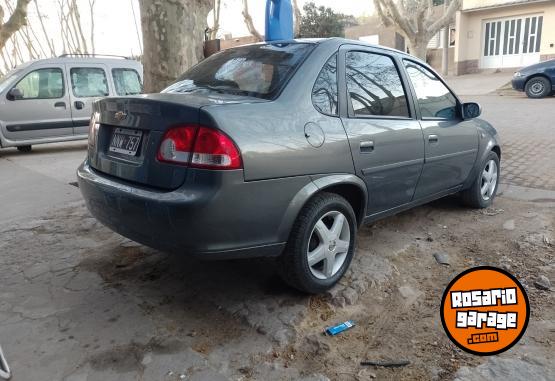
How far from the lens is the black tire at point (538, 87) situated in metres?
14.7

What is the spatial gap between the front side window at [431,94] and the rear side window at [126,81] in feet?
24.6

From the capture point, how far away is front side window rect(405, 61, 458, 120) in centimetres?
381

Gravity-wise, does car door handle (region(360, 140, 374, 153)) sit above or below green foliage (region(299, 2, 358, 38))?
below

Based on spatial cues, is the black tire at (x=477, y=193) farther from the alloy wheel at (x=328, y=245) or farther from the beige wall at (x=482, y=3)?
the beige wall at (x=482, y=3)

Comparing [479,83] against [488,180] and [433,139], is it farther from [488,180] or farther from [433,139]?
[433,139]

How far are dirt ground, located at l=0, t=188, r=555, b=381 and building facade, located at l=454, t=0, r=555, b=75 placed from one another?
871 inches

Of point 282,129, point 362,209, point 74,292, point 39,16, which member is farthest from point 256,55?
point 39,16

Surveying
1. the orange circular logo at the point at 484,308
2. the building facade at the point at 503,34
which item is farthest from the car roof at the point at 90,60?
the building facade at the point at 503,34

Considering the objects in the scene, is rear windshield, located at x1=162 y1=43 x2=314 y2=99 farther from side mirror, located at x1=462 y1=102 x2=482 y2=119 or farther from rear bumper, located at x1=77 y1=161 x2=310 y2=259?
side mirror, located at x1=462 y1=102 x2=482 y2=119

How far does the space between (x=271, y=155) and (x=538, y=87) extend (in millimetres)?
15370

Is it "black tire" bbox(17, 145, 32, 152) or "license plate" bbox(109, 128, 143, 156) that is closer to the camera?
"license plate" bbox(109, 128, 143, 156)

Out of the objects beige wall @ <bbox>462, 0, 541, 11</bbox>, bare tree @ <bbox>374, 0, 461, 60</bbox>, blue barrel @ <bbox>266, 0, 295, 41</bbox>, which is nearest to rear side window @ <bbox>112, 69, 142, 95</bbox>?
blue barrel @ <bbox>266, 0, 295, 41</bbox>

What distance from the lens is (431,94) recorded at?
402 cm

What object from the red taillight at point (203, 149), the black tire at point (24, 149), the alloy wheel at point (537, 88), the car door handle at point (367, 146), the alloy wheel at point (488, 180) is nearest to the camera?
the red taillight at point (203, 149)
